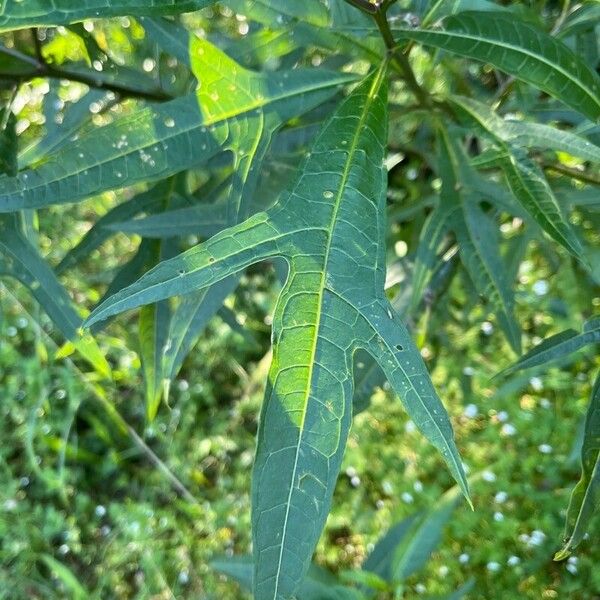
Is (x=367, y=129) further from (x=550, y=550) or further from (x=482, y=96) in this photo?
(x=550, y=550)

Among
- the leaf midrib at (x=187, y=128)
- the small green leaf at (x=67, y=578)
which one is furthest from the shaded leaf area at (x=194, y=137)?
the small green leaf at (x=67, y=578)

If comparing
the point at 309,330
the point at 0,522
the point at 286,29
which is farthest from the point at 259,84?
the point at 0,522

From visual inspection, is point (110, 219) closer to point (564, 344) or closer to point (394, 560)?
point (564, 344)

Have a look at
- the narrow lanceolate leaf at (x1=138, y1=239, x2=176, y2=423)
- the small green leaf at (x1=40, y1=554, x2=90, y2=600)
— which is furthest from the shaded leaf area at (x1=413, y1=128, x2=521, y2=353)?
the small green leaf at (x1=40, y1=554, x2=90, y2=600)

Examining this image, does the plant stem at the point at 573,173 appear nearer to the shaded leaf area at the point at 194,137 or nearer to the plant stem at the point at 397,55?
the plant stem at the point at 397,55

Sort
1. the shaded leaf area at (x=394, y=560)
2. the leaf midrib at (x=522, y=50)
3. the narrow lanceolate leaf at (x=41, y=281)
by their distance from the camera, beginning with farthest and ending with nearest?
the shaded leaf area at (x=394, y=560) → the narrow lanceolate leaf at (x=41, y=281) → the leaf midrib at (x=522, y=50)

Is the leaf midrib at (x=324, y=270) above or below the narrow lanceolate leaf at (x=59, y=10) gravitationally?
below

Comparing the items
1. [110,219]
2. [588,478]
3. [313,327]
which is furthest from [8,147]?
[588,478]

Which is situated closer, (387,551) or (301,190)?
(301,190)
